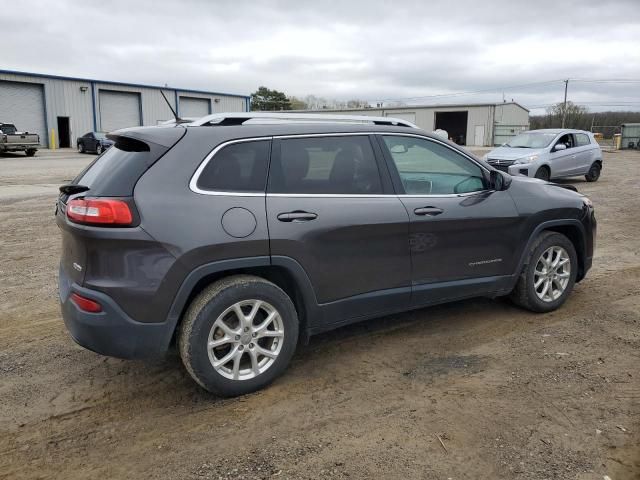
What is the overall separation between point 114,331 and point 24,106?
4212cm

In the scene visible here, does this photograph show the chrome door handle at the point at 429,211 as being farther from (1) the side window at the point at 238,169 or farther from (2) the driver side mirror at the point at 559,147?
(2) the driver side mirror at the point at 559,147

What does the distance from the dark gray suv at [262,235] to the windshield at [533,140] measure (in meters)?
12.0

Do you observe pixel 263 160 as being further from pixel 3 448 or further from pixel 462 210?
pixel 3 448

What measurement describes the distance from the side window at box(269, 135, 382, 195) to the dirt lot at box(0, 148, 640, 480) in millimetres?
1313

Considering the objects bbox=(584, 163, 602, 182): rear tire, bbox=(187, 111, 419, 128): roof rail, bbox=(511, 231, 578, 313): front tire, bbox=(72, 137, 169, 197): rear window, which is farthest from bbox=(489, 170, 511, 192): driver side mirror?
bbox=(584, 163, 602, 182): rear tire

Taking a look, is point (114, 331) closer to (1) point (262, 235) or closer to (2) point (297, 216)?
(1) point (262, 235)

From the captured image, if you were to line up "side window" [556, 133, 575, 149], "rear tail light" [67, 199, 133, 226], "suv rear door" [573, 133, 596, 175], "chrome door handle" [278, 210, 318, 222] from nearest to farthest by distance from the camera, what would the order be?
"rear tail light" [67, 199, 133, 226], "chrome door handle" [278, 210, 318, 222], "side window" [556, 133, 575, 149], "suv rear door" [573, 133, 596, 175]

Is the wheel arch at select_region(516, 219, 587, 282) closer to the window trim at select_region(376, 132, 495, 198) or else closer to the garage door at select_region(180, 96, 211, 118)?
the window trim at select_region(376, 132, 495, 198)

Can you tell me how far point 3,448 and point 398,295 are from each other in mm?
2679

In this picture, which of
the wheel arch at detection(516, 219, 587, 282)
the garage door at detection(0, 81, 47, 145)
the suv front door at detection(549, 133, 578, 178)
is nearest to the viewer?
the wheel arch at detection(516, 219, 587, 282)

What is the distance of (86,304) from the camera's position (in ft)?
10.4

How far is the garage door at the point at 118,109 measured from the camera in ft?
143

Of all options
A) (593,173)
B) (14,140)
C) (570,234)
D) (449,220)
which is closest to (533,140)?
(593,173)

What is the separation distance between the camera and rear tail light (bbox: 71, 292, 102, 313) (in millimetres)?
3136
